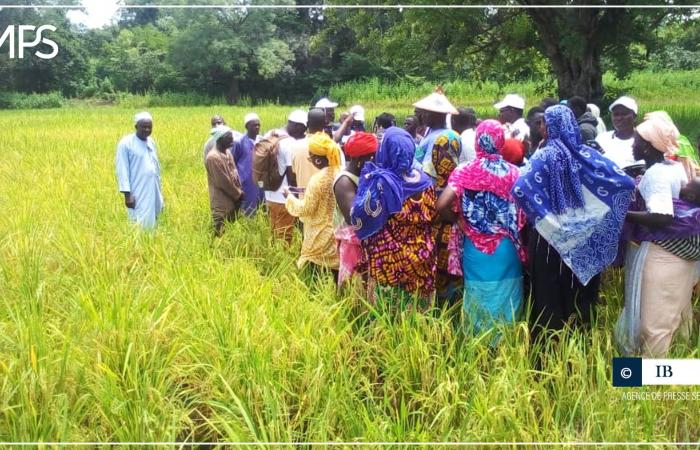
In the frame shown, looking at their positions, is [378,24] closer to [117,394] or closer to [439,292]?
[439,292]

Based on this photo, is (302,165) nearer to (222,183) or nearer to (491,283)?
(222,183)

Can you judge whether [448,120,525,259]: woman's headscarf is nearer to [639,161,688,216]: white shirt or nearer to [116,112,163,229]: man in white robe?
[639,161,688,216]: white shirt

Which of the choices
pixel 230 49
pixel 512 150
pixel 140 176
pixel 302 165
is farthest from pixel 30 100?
pixel 512 150

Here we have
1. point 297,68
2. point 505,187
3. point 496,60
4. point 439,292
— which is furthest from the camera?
point 496,60

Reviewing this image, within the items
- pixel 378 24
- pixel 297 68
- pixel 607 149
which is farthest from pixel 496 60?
pixel 607 149

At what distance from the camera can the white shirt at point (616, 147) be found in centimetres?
387

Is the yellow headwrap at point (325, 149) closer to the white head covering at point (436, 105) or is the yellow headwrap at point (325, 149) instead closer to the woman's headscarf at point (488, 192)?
the white head covering at point (436, 105)

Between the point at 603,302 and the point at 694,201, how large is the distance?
0.90 m

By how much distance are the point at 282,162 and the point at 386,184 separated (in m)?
2.20

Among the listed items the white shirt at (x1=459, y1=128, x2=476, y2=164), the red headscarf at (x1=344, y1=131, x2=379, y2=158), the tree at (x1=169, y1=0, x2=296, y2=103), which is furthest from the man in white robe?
the red headscarf at (x1=344, y1=131, x2=379, y2=158)

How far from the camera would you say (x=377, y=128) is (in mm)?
5977

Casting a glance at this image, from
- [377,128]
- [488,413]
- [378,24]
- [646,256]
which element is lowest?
[488,413]

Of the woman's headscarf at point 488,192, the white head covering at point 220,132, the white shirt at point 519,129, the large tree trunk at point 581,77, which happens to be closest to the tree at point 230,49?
the white head covering at point 220,132

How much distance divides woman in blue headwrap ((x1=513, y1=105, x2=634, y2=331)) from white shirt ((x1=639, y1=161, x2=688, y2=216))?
0.08 metres
